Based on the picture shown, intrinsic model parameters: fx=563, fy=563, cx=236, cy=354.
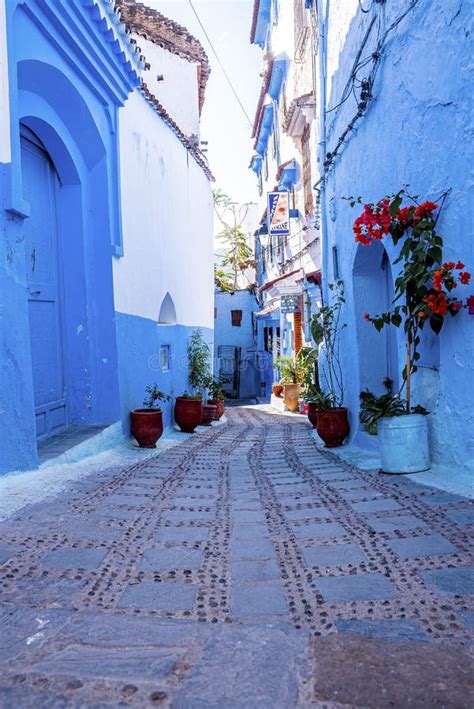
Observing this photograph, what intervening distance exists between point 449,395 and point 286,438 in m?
4.17

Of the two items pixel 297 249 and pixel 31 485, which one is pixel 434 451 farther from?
pixel 297 249

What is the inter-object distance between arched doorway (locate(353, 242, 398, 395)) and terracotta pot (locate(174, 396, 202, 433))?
331 centimetres

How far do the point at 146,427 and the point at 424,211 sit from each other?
4071 millimetres

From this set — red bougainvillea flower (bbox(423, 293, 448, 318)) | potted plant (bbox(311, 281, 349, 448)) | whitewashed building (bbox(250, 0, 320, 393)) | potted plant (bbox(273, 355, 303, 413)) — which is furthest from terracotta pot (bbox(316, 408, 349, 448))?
potted plant (bbox(273, 355, 303, 413))

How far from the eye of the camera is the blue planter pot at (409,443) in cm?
443

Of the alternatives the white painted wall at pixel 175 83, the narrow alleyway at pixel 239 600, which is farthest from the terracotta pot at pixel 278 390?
the narrow alleyway at pixel 239 600

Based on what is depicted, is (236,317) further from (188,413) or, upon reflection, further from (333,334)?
(333,334)

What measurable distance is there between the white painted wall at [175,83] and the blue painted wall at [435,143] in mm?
6988

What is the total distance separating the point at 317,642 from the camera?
2061 millimetres

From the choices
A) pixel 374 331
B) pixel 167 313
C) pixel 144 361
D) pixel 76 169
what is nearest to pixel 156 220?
pixel 167 313

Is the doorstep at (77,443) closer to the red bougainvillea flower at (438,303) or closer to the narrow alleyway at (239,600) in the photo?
the narrow alleyway at (239,600)

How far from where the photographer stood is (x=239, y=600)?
2418mm

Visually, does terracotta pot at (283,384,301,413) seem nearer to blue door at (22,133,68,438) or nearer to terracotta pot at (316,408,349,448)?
terracotta pot at (316,408,349,448)

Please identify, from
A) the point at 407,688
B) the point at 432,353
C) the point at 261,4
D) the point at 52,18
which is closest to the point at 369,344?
the point at 432,353
